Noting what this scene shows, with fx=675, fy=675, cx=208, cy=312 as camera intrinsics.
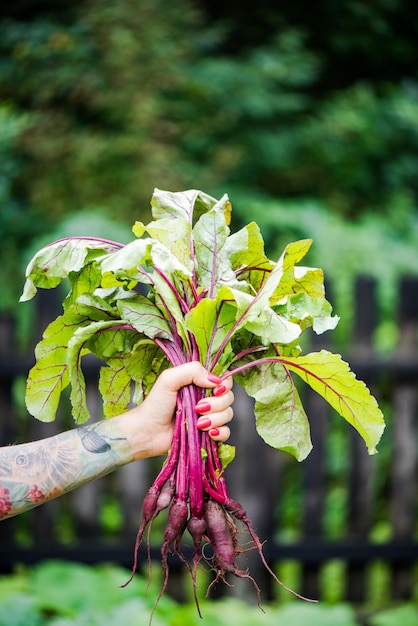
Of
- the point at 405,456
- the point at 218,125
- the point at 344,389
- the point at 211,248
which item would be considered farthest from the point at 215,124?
Result: the point at 344,389

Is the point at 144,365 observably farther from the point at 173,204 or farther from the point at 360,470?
the point at 360,470

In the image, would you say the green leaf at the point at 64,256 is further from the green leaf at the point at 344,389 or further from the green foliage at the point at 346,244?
the green foliage at the point at 346,244

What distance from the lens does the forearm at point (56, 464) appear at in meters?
1.79

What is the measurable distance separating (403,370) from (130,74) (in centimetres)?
422

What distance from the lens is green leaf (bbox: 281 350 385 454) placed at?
5.49ft

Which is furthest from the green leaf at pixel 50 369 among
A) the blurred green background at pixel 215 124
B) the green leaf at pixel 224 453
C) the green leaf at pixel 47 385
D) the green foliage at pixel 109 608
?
the blurred green background at pixel 215 124

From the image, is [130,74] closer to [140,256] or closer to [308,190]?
[308,190]

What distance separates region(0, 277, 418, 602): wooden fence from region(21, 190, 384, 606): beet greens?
1.92 metres

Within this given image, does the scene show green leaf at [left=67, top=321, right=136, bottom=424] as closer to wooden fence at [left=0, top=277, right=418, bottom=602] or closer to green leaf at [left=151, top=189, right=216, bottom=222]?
green leaf at [left=151, top=189, right=216, bottom=222]

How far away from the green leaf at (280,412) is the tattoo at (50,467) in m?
0.38

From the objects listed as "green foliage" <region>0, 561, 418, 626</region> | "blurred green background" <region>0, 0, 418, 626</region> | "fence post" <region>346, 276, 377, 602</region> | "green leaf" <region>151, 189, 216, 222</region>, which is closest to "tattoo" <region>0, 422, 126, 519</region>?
"green leaf" <region>151, 189, 216, 222</region>

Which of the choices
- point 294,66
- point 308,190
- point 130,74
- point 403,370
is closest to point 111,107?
point 130,74

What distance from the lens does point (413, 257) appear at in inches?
232

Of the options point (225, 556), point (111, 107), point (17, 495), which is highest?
point (111, 107)
